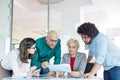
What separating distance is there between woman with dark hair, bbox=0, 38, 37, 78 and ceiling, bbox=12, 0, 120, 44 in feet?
4.58

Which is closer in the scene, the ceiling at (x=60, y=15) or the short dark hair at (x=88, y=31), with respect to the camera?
the short dark hair at (x=88, y=31)

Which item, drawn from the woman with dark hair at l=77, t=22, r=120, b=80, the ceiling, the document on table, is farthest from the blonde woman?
the ceiling

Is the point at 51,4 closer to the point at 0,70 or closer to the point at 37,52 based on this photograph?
the point at 37,52

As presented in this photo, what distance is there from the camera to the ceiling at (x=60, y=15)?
11.4ft

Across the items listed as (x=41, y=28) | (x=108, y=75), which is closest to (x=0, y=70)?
(x=108, y=75)

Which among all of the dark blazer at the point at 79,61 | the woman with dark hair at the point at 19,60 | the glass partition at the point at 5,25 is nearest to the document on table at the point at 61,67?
the woman with dark hair at the point at 19,60

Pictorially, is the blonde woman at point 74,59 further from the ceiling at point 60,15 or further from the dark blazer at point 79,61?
the ceiling at point 60,15

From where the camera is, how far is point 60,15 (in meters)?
3.61

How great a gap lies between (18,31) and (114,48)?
1816mm

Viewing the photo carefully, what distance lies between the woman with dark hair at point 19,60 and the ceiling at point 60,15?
4.58 ft

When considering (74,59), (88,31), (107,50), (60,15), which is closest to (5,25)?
(60,15)

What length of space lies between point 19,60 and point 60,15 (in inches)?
72.6

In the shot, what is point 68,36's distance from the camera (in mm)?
3537

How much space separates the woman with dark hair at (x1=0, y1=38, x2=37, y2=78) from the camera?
1.79 m
